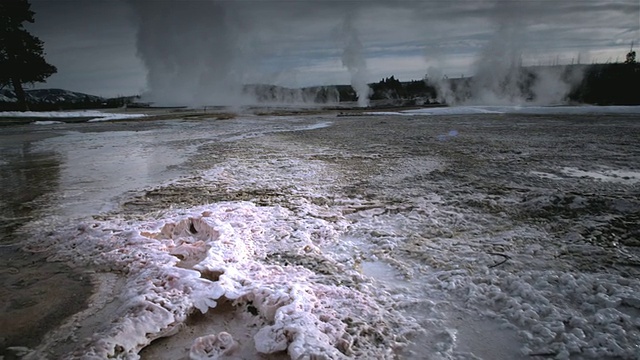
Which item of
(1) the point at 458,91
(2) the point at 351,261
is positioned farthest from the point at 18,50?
(1) the point at 458,91

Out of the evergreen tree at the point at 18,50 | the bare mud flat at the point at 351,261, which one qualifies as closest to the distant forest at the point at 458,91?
the evergreen tree at the point at 18,50

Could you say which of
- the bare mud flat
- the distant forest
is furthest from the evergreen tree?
the bare mud flat

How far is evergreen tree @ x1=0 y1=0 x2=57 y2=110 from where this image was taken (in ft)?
103

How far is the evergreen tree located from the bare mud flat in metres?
32.1

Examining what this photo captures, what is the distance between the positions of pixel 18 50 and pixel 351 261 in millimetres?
39902

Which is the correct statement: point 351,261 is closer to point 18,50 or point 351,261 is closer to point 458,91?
point 18,50

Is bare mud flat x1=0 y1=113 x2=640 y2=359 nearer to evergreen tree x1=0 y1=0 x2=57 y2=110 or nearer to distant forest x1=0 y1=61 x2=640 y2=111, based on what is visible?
evergreen tree x1=0 y1=0 x2=57 y2=110

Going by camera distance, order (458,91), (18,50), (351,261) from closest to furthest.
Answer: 1. (351,261)
2. (18,50)
3. (458,91)

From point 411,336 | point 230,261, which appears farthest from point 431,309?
point 230,261

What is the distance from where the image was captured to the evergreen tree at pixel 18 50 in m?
31.3

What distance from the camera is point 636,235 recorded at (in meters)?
4.61

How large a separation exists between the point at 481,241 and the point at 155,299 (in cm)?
369

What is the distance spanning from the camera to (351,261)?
416 cm

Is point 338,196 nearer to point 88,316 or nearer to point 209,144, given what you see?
point 88,316
